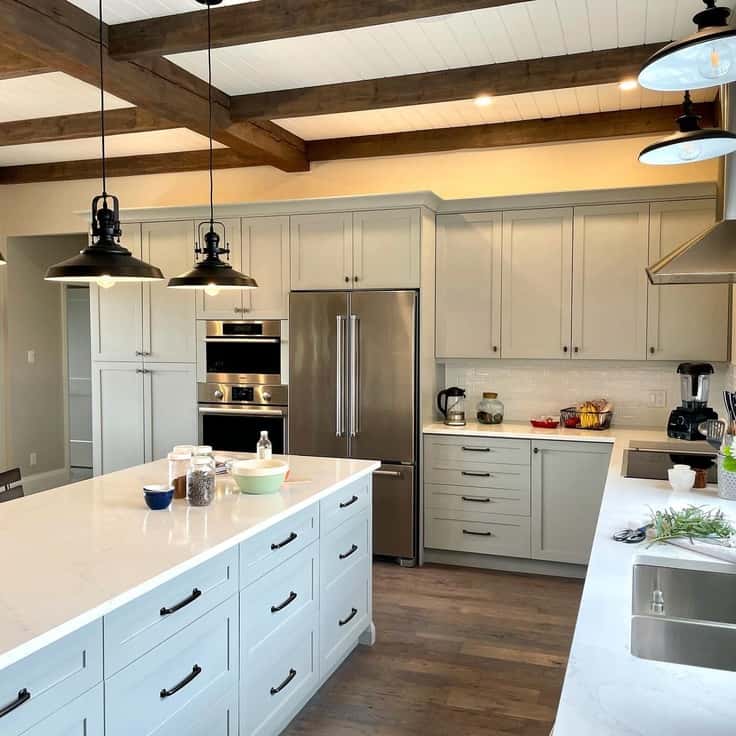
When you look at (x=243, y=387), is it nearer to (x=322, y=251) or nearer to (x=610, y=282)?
(x=322, y=251)

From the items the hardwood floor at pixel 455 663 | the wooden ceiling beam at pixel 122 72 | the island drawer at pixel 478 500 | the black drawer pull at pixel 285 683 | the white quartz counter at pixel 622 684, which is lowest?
the hardwood floor at pixel 455 663

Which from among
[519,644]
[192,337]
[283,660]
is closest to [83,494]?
[283,660]

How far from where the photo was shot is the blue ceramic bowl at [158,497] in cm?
258

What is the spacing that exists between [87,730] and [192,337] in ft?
12.4

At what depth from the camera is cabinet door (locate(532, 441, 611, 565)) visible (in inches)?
177

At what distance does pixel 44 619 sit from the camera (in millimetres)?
1623

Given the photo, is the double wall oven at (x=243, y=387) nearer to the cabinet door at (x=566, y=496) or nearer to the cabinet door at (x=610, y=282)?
the cabinet door at (x=566, y=496)

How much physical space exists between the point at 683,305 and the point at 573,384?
925mm

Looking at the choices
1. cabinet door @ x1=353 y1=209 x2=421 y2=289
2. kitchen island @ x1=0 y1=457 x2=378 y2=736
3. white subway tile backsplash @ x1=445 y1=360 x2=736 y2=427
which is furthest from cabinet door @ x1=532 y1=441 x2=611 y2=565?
kitchen island @ x1=0 y1=457 x2=378 y2=736

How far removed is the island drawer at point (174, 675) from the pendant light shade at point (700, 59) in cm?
191

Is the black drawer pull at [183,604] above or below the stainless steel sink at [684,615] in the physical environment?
below

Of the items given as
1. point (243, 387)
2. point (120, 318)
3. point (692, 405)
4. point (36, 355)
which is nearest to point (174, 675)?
point (243, 387)

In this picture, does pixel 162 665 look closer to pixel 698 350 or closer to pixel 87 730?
pixel 87 730

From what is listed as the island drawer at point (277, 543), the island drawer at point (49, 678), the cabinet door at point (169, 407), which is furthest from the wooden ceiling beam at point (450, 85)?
the island drawer at point (49, 678)
